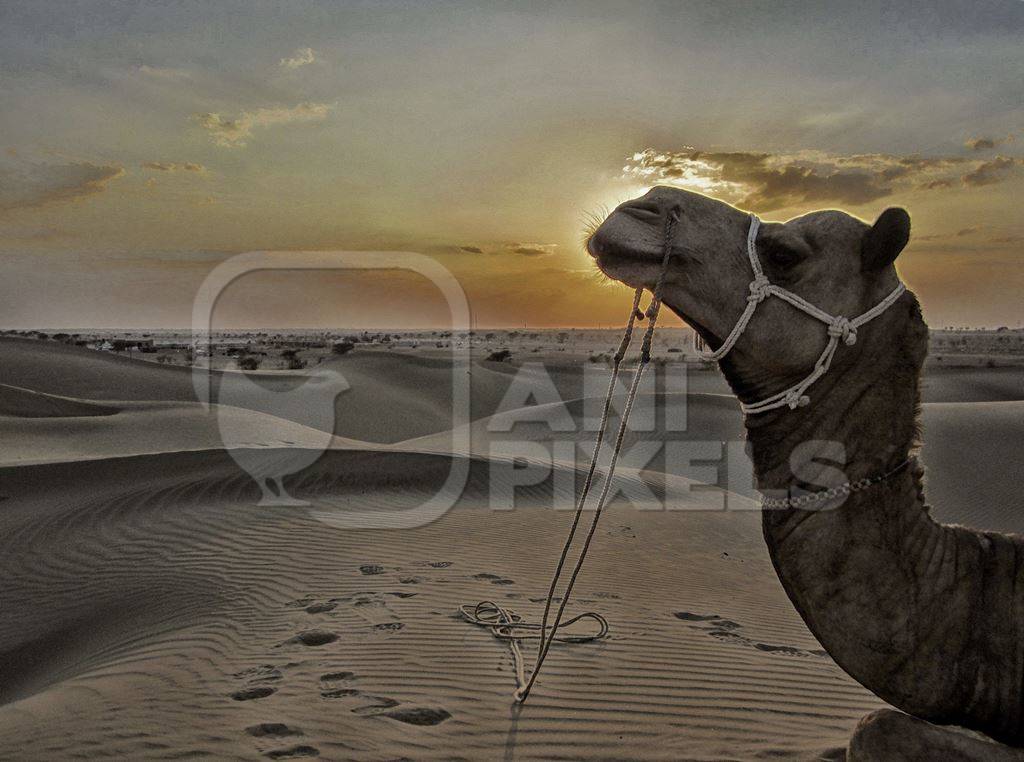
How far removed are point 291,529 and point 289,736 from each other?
19.7 feet

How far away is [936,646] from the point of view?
92.2 inches

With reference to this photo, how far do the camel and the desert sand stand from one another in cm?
196

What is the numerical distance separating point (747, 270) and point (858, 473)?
852 mm

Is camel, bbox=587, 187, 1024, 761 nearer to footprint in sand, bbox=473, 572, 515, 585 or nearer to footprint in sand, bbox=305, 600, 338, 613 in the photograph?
footprint in sand, bbox=305, 600, 338, 613

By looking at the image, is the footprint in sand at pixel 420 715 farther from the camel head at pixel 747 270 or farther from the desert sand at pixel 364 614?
the camel head at pixel 747 270

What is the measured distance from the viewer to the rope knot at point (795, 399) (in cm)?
244

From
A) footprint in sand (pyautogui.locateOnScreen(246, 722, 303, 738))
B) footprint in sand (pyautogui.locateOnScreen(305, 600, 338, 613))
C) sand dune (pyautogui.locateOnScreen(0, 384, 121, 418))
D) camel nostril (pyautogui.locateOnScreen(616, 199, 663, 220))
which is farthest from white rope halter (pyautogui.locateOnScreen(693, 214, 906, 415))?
sand dune (pyautogui.locateOnScreen(0, 384, 121, 418))

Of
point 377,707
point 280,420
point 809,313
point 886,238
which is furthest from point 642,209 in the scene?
point 280,420

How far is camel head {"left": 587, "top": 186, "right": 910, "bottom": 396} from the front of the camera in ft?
7.80

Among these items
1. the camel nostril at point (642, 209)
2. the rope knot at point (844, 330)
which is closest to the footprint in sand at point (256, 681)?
the camel nostril at point (642, 209)

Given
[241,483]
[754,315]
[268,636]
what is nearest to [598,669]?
[268,636]

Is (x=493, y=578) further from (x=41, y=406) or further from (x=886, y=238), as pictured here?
(x=41, y=406)

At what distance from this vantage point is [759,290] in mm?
2414

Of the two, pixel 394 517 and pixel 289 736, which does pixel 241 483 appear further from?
pixel 289 736
